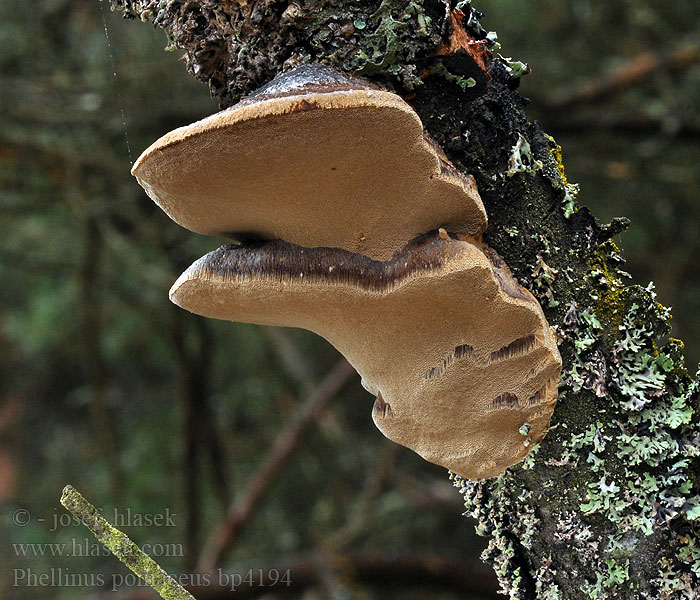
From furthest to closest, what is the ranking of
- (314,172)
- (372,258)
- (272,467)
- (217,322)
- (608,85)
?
(217,322)
(272,467)
(608,85)
(372,258)
(314,172)

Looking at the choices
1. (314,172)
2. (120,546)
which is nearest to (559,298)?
(314,172)

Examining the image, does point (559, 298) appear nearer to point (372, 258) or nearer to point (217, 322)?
point (372, 258)

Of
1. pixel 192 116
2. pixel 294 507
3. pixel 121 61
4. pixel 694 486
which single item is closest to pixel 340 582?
pixel 294 507

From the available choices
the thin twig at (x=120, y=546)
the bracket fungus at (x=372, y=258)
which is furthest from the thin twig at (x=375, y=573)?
the thin twig at (x=120, y=546)

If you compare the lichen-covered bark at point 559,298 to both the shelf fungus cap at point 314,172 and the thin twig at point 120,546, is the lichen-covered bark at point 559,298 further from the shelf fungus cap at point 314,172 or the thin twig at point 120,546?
the thin twig at point 120,546

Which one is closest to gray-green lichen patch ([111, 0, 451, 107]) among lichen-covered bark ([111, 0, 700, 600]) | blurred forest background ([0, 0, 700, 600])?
lichen-covered bark ([111, 0, 700, 600])

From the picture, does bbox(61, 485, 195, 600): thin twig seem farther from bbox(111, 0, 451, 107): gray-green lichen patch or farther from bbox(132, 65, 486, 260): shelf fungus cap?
bbox(111, 0, 451, 107): gray-green lichen patch
